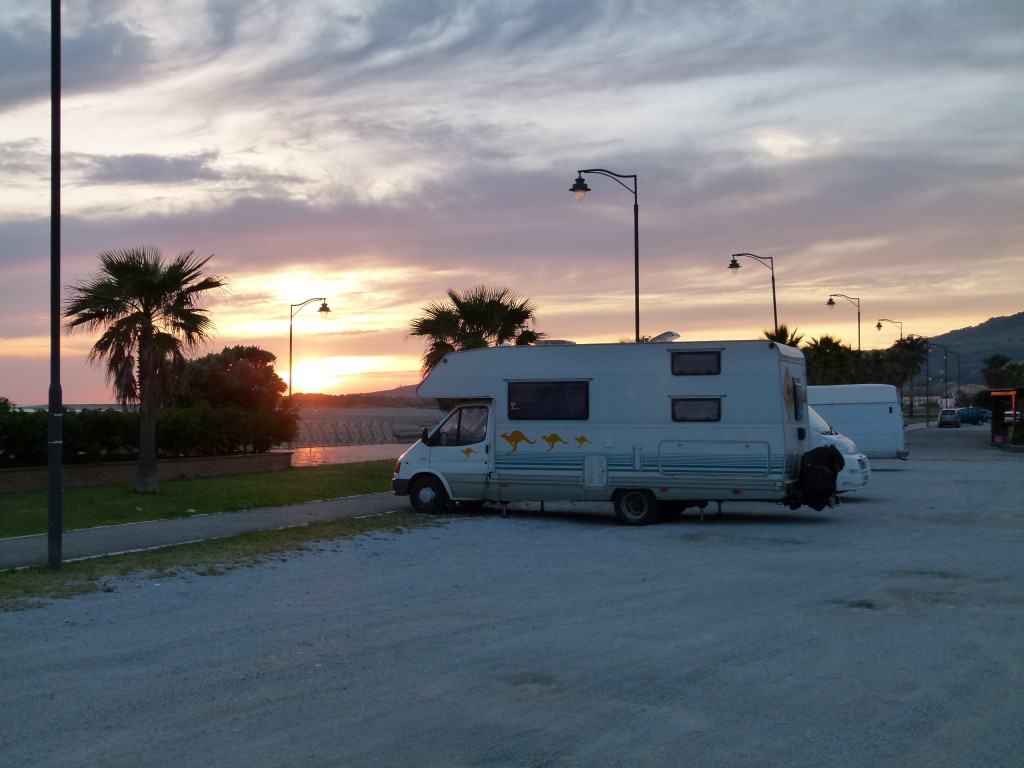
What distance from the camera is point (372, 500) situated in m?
20.3

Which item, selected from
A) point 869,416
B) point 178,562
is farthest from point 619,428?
point 869,416

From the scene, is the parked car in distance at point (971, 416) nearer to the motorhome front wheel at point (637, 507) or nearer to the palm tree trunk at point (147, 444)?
the motorhome front wheel at point (637, 507)

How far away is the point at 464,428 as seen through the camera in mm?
18328

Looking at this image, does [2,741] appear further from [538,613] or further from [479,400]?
[479,400]

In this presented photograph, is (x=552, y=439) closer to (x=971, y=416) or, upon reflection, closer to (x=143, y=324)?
(x=143, y=324)

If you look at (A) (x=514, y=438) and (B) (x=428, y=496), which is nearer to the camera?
(A) (x=514, y=438)

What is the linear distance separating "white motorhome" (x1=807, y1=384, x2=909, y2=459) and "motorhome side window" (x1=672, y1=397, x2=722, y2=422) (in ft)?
51.7

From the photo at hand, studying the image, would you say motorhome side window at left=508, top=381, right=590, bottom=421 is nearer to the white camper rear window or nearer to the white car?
the white camper rear window

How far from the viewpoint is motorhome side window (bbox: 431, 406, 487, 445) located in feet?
59.6

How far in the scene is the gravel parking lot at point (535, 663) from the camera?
570 centimetres

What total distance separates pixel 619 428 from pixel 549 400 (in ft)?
4.42

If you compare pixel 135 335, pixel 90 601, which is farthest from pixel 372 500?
pixel 90 601

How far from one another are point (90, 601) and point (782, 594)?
679 centimetres

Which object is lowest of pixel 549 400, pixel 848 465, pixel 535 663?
pixel 535 663
